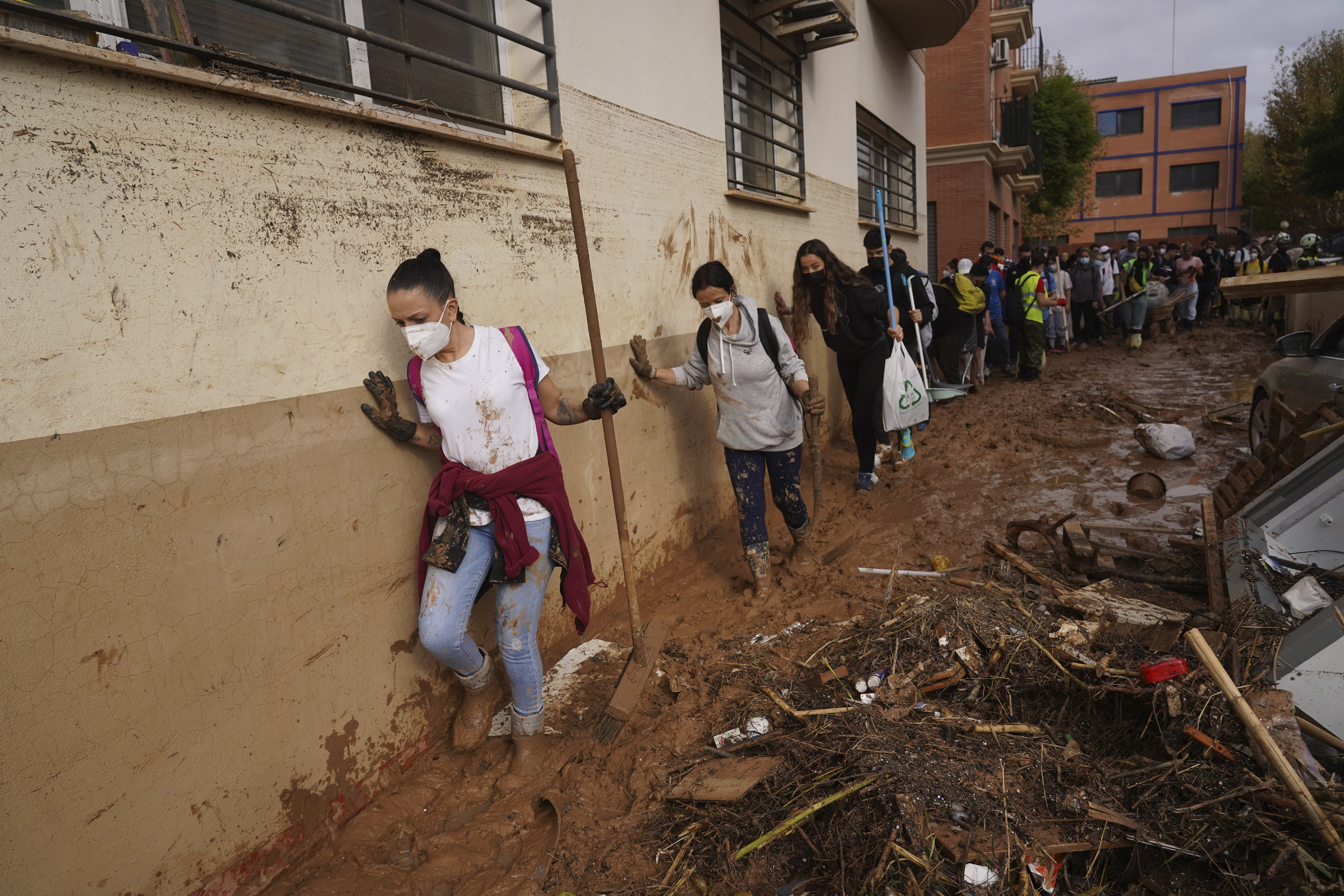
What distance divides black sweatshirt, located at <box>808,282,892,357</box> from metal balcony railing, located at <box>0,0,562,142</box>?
2779 millimetres

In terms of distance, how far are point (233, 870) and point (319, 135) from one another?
2405 mm

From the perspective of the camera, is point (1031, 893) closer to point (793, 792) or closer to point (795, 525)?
point (793, 792)

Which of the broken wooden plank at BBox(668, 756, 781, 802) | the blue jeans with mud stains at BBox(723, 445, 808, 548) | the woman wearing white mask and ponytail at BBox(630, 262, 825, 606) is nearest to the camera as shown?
the broken wooden plank at BBox(668, 756, 781, 802)

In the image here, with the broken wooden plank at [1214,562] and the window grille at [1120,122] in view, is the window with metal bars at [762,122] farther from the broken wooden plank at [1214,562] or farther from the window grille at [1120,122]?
the window grille at [1120,122]

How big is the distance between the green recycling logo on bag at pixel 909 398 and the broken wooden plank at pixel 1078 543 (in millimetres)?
2147

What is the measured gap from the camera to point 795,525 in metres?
4.73

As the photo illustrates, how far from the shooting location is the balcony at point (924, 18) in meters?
9.01

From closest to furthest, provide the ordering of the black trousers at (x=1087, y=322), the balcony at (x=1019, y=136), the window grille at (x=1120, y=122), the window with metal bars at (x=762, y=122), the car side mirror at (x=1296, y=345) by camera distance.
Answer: the car side mirror at (x=1296, y=345)
the window with metal bars at (x=762, y=122)
the black trousers at (x=1087, y=322)
the balcony at (x=1019, y=136)
the window grille at (x=1120, y=122)

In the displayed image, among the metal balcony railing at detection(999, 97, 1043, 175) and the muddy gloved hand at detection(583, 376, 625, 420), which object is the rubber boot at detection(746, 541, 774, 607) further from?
the metal balcony railing at detection(999, 97, 1043, 175)

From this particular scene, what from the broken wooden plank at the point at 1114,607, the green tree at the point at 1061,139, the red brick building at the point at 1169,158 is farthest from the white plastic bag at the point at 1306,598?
the red brick building at the point at 1169,158

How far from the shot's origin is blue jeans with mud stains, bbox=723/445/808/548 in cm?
444

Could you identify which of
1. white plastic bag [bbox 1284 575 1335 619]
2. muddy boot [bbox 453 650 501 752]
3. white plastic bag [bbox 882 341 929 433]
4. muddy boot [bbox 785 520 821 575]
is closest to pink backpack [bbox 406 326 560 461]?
muddy boot [bbox 453 650 501 752]

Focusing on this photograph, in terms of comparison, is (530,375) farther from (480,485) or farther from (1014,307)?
(1014,307)

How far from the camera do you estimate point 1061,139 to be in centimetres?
2727
